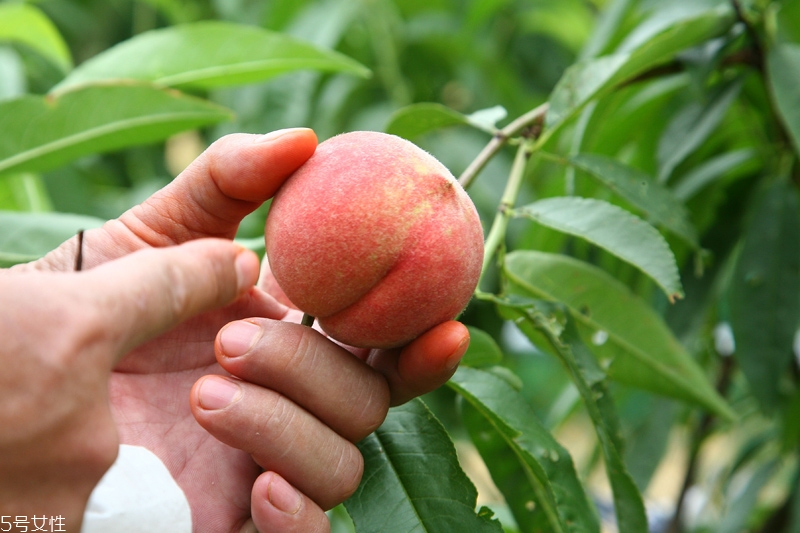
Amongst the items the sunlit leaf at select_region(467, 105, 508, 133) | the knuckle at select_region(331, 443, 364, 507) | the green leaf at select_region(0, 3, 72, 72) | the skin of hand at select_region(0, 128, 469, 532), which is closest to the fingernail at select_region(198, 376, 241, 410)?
the skin of hand at select_region(0, 128, 469, 532)

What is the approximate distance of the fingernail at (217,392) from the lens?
530 millimetres

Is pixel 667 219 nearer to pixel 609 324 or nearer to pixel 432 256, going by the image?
pixel 609 324

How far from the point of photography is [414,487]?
602 millimetres

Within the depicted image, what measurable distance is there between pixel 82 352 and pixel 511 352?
151cm

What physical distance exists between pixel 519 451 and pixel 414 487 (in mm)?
107

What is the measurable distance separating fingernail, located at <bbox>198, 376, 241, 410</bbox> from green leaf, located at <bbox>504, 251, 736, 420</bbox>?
0.38m

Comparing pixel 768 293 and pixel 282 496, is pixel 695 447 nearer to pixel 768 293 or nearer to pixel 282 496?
pixel 768 293

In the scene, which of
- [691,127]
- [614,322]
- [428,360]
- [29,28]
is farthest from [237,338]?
[29,28]

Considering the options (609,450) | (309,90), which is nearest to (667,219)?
(609,450)

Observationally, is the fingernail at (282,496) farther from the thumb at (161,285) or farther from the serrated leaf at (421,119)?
the serrated leaf at (421,119)

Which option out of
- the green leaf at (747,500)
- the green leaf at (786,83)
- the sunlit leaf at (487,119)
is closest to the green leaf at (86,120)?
the sunlit leaf at (487,119)

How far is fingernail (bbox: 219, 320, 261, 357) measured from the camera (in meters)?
0.54

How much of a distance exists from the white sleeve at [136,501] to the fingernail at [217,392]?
97 mm

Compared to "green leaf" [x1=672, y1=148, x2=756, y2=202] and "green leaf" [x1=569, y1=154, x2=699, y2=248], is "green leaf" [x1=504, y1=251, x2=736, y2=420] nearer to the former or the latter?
"green leaf" [x1=569, y1=154, x2=699, y2=248]
